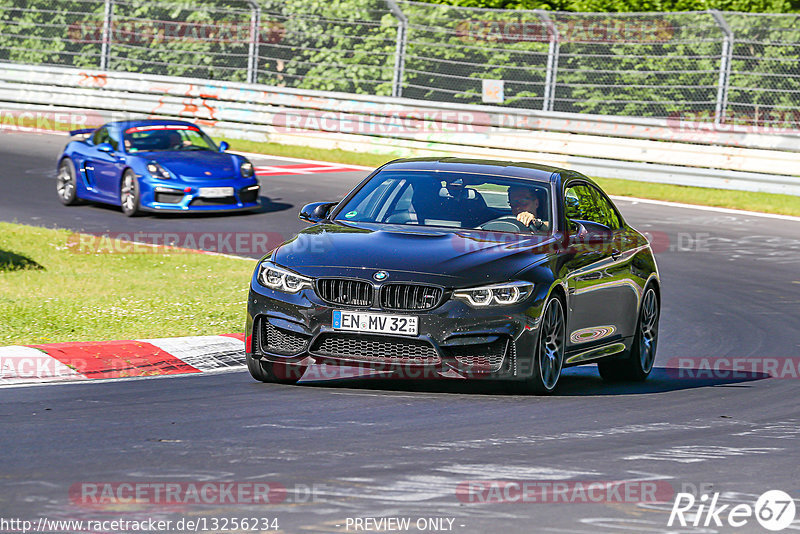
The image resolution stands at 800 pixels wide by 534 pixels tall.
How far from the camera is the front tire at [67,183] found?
2078 cm

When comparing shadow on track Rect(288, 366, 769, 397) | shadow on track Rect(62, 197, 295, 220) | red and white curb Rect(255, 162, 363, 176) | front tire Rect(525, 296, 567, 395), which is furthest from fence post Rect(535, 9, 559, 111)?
front tire Rect(525, 296, 567, 395)

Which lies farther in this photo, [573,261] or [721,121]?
[721,121]

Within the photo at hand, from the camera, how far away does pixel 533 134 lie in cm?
2558

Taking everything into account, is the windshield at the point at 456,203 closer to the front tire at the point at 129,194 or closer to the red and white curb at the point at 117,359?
the red and white curb at the point at 117,359

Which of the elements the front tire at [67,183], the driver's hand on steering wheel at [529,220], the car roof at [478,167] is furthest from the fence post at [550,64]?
the driver's hand on steering wheel at [529,220]

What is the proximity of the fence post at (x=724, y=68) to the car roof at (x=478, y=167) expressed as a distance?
45.9ft

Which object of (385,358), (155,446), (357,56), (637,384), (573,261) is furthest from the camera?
(357,56)

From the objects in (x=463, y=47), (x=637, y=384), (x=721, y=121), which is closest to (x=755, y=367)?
(x=637, y=384)

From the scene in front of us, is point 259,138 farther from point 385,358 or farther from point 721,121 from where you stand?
point 385,358

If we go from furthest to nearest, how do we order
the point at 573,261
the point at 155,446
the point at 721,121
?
1. the point at 721,121
2. the point at 573,261
3. the point at 155,446

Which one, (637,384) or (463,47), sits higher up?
(463,47)

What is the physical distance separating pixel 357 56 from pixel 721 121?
741 centimetres

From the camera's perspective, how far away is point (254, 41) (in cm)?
2862

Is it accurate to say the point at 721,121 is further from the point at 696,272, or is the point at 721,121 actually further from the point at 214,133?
the point at 214,133
